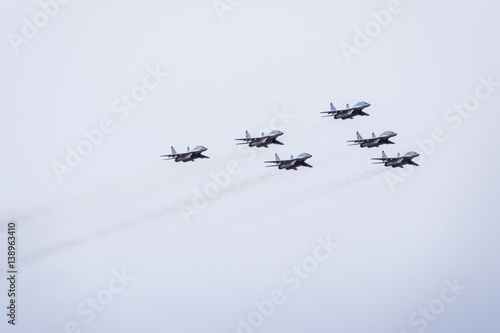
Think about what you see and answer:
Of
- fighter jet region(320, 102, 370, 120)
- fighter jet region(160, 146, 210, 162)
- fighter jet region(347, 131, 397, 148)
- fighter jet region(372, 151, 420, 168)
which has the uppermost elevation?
fighter jet region(160, 146, 210, 162)

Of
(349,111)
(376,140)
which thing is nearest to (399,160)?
(376,140)

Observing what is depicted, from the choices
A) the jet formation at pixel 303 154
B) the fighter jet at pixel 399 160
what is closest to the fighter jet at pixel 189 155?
the jet formation at pixel 303 154

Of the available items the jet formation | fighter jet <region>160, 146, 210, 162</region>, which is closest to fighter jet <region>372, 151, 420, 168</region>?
the jet formation

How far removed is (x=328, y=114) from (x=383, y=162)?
37.4ft

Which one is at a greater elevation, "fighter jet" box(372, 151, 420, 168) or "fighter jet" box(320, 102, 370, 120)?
"fighter jet" box(320, 102, 370, 120)

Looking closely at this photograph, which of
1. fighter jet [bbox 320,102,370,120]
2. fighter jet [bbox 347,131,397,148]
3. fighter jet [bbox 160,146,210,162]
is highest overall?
fighter jet [bbox 160,146,210,162]

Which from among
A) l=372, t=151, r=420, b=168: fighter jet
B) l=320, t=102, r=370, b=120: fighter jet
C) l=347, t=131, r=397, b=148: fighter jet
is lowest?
l=372, t=151, r=420, b=168: fighter jet

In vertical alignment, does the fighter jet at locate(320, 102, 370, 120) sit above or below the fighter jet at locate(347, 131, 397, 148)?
above

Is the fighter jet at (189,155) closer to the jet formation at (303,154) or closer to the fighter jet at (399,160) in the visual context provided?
the jet formation at (303,154)

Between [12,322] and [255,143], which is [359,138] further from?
[12,322]

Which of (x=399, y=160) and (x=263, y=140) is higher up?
(x=263, y=140)

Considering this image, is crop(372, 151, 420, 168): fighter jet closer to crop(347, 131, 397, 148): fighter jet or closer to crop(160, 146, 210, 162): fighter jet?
crop(347, 131, 397, 148): fighter jet

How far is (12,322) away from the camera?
18288 cm

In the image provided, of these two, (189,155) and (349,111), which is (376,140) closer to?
(349,111)
